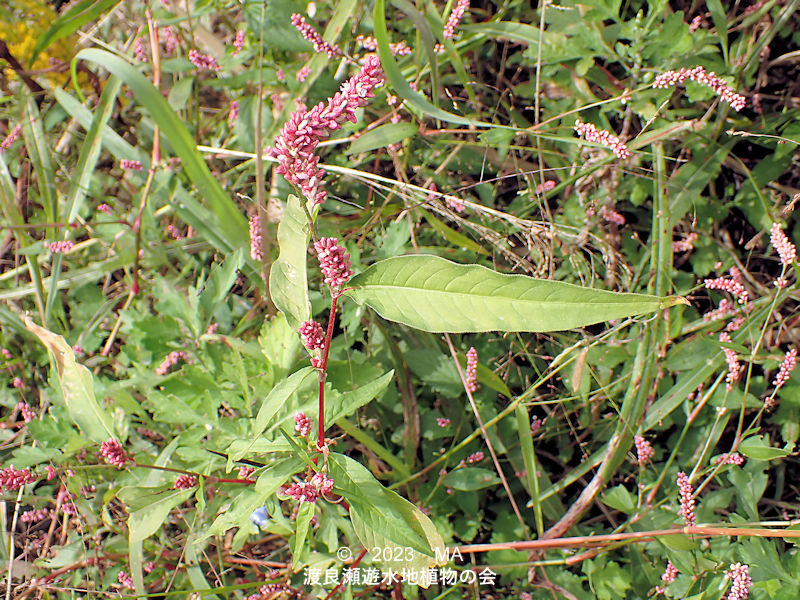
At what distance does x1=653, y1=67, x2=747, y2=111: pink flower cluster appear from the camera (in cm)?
172

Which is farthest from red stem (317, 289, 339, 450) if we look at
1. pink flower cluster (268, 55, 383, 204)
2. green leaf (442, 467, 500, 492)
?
green leaf (442, 467, 500, 492)

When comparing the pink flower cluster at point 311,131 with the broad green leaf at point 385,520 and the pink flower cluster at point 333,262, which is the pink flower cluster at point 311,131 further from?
the broad green leaf at point 385,520

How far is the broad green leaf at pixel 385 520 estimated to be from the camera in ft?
4.14

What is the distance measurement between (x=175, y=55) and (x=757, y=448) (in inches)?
108

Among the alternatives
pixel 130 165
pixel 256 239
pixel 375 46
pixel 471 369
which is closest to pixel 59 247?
pixel 130 165

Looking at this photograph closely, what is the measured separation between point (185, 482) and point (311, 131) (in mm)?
935

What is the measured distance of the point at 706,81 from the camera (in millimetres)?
1723

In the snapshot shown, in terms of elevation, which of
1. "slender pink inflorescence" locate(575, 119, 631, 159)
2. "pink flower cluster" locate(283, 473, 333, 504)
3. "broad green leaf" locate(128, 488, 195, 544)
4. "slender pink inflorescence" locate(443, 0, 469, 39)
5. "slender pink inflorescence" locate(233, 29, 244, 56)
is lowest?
"broad green leaf" locate(128, 488, 195, 544)

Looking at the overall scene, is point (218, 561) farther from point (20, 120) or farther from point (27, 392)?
point (20, 120)

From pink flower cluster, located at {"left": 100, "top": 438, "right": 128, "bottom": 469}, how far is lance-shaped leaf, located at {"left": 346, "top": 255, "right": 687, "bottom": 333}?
2.72ft

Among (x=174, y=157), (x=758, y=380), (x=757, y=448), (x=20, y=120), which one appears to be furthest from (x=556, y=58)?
(x=20, y=120)

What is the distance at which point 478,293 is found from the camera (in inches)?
42.9

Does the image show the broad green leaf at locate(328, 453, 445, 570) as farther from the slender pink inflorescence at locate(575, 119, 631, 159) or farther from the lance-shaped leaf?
the slender pink inflorescence at locate(575, 119, 631, 159)

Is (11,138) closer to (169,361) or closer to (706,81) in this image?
(169,361)
